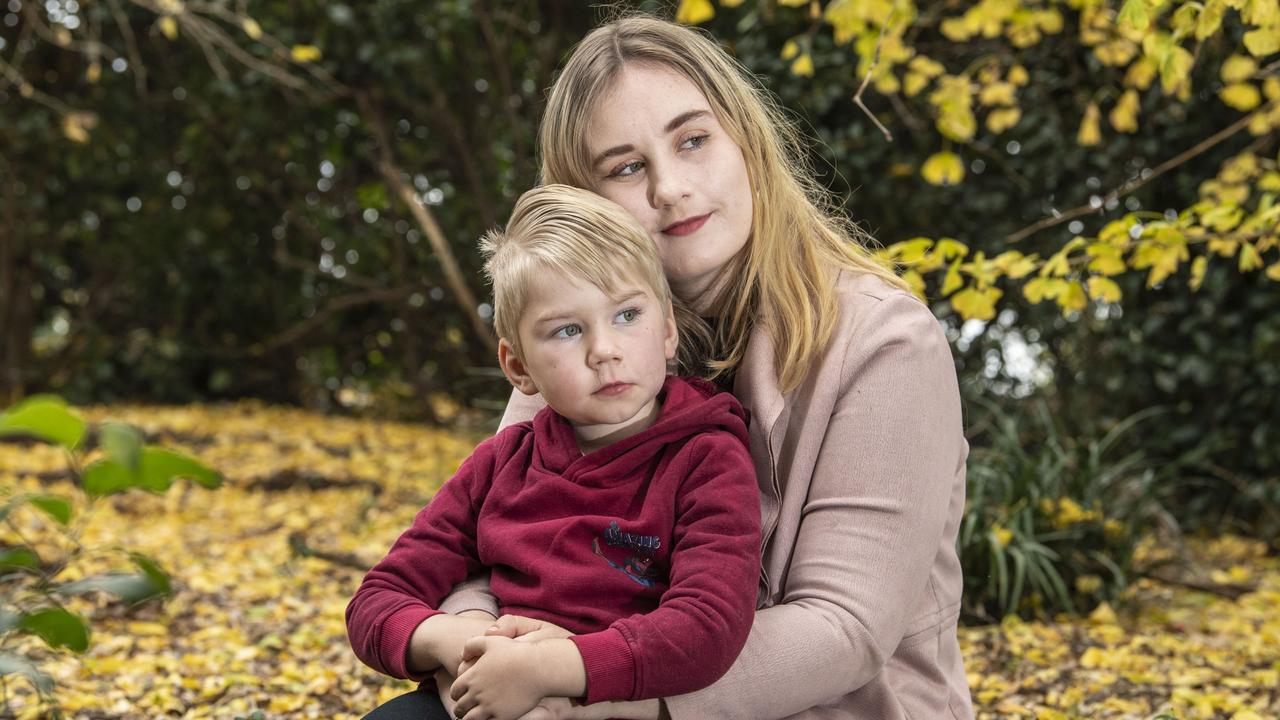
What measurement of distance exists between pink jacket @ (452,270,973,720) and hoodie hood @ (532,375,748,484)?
0.33ft

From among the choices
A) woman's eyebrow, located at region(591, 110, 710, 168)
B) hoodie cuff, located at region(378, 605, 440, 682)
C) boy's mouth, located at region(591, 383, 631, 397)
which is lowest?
hoodie cuff, located at region(378, 605, 440, 682)

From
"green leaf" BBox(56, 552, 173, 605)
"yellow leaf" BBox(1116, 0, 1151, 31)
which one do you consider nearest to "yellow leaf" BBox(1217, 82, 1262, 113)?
"yellow leaf" BBox(1116, 0, 1151, 31)

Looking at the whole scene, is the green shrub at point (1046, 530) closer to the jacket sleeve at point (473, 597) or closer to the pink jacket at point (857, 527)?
the pink jacket at point (857, 527)

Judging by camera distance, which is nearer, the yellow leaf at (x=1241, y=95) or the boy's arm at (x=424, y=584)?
the boy's arm at (x=424, y=584)

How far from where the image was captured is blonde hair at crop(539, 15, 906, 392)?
184cm

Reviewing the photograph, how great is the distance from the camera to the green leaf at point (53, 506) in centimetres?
160

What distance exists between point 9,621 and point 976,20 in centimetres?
296

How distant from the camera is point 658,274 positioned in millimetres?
1714

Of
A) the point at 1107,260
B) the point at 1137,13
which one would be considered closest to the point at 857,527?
the point at 1137,13

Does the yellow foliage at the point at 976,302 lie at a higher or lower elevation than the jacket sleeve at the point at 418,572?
higher

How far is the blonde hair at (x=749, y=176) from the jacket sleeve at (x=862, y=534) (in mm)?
165

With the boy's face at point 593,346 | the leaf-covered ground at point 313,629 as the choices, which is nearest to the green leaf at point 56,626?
the leaf-covered ground at point 313,629

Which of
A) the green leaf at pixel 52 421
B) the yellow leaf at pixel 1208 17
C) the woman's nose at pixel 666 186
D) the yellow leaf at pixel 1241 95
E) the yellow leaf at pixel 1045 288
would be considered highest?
the yellow leaf at pixel 1241 95

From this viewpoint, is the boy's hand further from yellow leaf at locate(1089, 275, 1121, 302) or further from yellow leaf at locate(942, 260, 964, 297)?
yellow leaf at locate(1089, 275, 1121, 302)
